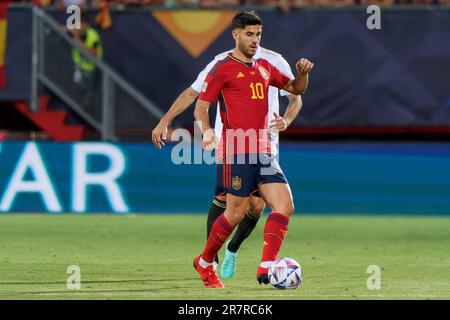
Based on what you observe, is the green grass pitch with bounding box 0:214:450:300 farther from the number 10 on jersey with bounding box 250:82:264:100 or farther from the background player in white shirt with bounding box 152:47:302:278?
the number 10 on jersey with bounding box 250:82:264:100

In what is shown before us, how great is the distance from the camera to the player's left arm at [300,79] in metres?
10.9

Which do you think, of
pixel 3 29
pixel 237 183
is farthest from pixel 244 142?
pixel 3 29

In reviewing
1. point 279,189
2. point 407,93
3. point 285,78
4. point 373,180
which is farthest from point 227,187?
point 407,93

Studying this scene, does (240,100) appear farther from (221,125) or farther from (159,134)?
(221,125)

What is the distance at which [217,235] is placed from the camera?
10844 mm

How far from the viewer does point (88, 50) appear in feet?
68.6

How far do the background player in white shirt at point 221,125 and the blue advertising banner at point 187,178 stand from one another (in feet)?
24.6

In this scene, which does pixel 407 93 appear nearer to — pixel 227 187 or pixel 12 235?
pixel 12 235

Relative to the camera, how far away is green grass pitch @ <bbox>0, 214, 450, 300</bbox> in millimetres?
10477

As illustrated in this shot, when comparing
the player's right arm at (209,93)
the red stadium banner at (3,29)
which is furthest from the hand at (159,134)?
the red stadium banner at (3,29)

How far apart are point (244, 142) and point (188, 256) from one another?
136 inches

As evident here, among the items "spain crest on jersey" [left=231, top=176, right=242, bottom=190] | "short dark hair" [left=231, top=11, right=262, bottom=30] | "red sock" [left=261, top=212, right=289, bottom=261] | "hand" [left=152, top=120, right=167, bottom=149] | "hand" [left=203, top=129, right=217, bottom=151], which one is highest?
"short dark hair" [left=231, top=11, right=262, bottom=30]

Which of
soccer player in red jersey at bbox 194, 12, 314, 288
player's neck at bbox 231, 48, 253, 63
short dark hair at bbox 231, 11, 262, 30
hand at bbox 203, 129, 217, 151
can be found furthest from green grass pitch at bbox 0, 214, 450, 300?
short dark hair at bbox 231, 11, 262, 30

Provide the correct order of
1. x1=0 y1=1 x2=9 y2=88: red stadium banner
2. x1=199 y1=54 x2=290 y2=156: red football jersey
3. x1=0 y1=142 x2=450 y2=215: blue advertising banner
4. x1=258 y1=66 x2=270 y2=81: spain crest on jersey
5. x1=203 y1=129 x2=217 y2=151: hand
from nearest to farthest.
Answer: x1=203 y1=129 x2=217 y2=151: hand < x1=199 y1=54 x2=290 y2=156: red football jersey < x1=258 y1=66 x2=270 y2=81: spain crest on jersey < x1=0 y1=142 x2=450 y2=215: blue advertising banner < x1=0 y1=1 x2=9 y2=88: red stadium banner
